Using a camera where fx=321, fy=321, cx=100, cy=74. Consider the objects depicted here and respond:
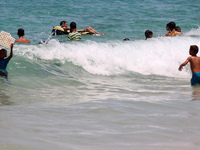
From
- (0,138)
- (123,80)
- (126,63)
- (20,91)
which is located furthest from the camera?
(126,63)

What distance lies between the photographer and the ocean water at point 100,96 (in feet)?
10.3

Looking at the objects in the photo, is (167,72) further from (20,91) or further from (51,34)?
(51,34)

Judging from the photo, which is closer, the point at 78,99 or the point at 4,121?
the point at 4,121

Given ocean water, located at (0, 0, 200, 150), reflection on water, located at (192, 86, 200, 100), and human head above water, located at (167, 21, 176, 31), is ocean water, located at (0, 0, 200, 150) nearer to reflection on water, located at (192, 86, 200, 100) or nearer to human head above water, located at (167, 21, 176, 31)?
reflection on water, located at (192, 86, 200, 100)

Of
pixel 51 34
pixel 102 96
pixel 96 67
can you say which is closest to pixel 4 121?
pixel 102 96

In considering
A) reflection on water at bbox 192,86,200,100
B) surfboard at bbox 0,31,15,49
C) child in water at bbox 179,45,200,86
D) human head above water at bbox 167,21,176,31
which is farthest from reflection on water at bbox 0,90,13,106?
human head above water at bbox 167,21,176,31

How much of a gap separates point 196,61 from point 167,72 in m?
2.14

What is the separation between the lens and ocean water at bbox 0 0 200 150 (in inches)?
123

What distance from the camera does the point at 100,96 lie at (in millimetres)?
5398

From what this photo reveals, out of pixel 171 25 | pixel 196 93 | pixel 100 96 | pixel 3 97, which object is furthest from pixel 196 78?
pixel 171 25

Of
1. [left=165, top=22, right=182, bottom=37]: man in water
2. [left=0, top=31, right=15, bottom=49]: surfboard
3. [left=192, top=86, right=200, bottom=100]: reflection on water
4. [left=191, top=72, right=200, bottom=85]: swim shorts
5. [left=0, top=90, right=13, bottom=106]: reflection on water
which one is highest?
[left=165, top=22, right=182, bottom=37]: man in water

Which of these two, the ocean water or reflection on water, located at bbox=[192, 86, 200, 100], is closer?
the ocean water

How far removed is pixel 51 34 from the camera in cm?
1416

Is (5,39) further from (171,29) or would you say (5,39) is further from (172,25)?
(171,29)
